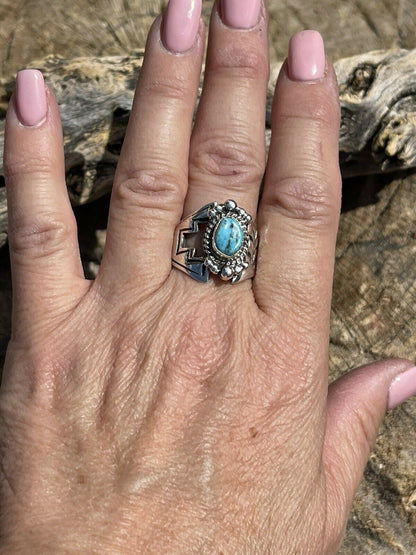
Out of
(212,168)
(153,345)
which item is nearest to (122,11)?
(212,168)

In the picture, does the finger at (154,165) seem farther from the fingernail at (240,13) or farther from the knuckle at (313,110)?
the knuckle at (313,110)

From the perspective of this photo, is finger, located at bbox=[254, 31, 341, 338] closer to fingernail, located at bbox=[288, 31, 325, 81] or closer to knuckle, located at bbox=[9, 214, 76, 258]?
fingernail, located at bbox=[288, 31, 325, 81]

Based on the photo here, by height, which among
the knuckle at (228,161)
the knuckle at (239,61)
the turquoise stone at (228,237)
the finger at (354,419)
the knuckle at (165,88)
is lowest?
the finger at (354,419)

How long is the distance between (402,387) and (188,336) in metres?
0.68

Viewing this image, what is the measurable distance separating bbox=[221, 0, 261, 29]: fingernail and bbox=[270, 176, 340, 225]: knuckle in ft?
1.47

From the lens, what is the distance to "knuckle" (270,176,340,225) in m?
1.72

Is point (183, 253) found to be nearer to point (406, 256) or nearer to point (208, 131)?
point (208, 131)

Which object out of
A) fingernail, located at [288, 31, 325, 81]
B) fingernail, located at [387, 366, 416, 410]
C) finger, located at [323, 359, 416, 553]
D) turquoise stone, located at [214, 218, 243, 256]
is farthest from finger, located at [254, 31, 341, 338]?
fingernail, located at [387, 366, 416, 410]

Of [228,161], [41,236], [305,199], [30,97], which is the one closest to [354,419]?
[305,199]

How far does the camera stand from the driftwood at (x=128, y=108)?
6.47 ft

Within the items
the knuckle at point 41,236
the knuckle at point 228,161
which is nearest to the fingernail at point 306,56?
the knuckle at point 228,161

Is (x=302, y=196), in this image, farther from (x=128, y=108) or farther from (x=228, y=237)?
(x=128, y=108)

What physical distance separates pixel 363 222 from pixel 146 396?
1064 mm

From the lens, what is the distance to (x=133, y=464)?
157cm
